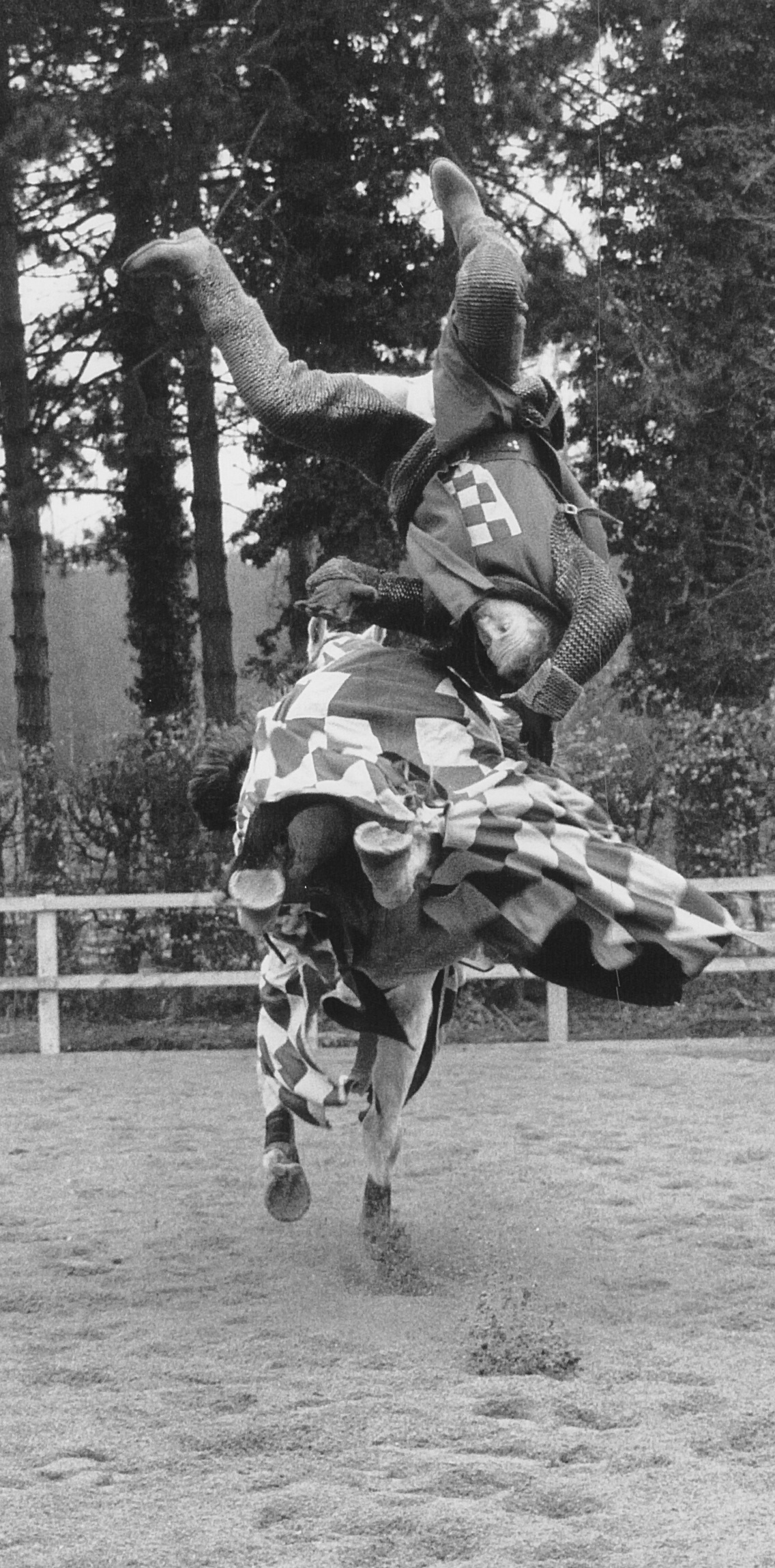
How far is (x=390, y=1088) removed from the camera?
517 cm

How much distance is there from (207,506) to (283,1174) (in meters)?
9.28

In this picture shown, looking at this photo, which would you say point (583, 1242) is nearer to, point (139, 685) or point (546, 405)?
point (546, 405)

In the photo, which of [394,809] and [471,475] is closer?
[394,809]

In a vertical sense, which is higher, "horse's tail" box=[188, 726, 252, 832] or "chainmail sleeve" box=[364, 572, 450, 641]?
"chainmail sleeve" box=[364, 572, 450, 641]

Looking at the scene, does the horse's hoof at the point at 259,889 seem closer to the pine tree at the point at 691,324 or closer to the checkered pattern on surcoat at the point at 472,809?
the checkered pattern on surcoat at the point at 472,809

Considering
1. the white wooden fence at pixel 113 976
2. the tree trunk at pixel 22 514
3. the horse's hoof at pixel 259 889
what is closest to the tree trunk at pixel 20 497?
the tree trunk at pixel 22 514

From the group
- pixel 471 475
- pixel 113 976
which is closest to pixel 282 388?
pixel 471 475

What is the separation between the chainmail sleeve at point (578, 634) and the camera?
14.3ft

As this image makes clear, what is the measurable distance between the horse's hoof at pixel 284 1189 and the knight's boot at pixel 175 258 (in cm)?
251

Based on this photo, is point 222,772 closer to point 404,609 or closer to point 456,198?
point 404,609

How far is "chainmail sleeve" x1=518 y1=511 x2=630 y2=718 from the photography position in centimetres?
435

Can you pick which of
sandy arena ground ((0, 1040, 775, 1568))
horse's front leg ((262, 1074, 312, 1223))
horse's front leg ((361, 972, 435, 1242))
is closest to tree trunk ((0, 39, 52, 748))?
sandy arena ground ((0, 1040, 775, 1568))

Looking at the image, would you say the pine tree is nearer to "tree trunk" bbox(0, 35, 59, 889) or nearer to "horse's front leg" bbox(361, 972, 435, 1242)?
"tree trunk" bbox(0, 35, 59, 889)

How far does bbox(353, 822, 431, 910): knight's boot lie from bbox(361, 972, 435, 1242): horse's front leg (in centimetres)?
88
